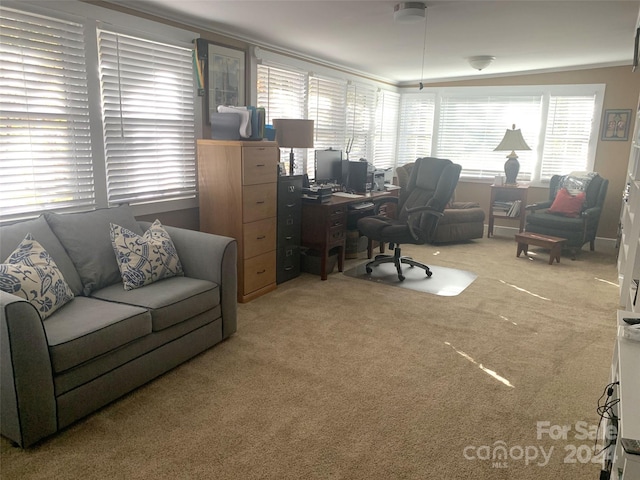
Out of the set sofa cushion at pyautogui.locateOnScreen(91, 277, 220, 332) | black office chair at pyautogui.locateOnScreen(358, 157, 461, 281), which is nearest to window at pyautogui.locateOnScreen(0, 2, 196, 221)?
sofa cushion at pyautogui.locateOnScreen(91, 277, 220, 332)

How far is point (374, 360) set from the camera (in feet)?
9.26

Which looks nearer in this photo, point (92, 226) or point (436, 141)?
point (92, 226)

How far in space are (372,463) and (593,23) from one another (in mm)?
3813

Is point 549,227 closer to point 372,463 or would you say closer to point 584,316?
point 584,316

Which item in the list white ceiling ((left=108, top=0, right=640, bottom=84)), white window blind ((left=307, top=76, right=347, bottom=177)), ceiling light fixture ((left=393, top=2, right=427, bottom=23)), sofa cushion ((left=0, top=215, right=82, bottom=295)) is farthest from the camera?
white window blind ((left=307, top=76, right=347, bottom=177))

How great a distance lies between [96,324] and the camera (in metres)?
2.18

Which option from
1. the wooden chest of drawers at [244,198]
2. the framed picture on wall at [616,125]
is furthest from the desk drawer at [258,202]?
the framed picture on wall at [616,125]

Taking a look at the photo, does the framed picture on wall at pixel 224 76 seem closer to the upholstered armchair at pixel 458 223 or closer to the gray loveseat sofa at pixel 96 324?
the gray loveseat sofa at pixel 96 324

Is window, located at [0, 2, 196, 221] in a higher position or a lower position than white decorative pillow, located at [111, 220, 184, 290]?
higher

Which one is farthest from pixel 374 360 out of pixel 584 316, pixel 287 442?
pixel 584 316

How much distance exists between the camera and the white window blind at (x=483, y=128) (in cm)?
648

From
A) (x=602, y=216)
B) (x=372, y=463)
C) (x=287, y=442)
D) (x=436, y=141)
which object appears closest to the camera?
(x=372, y=463)

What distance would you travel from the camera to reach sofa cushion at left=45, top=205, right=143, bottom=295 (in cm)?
266

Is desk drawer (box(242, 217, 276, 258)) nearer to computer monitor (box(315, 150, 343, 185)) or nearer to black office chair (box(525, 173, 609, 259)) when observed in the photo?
computer monitor (box(315, 150, 343, 185))
